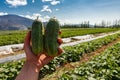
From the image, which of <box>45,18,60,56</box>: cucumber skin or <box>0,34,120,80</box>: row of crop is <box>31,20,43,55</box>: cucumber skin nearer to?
<box>45,18,60,56</box>: cucumber skin

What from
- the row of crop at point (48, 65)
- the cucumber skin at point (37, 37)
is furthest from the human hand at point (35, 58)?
the row of crop at point (48, 65)

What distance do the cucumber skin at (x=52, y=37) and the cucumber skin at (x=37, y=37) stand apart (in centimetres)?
8

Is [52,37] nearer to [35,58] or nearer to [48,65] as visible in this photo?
[35,58]

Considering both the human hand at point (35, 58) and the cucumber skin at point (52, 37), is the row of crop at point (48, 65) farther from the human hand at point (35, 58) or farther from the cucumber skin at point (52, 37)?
the cucumber skin at point (52, 37)

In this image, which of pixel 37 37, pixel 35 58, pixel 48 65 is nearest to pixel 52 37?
pixel 37 37

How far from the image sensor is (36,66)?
2.47m

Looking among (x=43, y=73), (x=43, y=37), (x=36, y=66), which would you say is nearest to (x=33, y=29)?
(x=43, y=37)

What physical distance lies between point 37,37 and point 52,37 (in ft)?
0.55

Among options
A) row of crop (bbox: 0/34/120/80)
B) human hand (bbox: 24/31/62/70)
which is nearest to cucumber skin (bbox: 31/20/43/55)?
human hand (bbox: 24/31/62/70)

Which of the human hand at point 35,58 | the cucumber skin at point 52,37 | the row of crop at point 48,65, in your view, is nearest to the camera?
the human hand at point 35,58

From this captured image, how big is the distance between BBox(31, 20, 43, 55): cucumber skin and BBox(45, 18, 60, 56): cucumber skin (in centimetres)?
8

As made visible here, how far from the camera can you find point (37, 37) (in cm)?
266

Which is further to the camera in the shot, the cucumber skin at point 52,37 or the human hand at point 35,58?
the cucumber skin at point 52,37

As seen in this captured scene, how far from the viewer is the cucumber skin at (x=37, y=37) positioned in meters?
2.59
